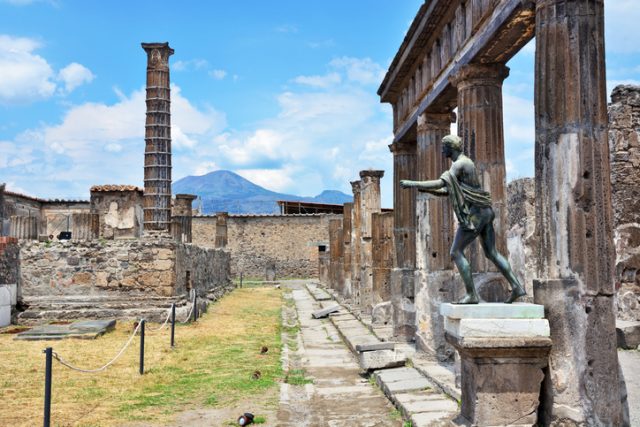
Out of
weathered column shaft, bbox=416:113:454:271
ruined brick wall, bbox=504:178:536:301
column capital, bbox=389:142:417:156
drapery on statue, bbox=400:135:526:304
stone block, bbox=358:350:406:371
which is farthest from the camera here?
column capital, bbox=389:142:417:156

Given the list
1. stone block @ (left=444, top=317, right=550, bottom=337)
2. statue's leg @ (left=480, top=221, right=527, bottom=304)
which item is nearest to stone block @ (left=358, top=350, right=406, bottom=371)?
statue's leg @ (left=480, top=221, right=527, bottom=304)

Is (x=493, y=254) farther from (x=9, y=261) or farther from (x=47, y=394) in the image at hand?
(x=9, y=261)

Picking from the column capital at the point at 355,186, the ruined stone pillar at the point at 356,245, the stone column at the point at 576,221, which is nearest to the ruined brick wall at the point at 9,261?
the ruined stone pillar at the point at 356,245

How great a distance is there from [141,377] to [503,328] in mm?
5379

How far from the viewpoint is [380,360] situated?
343 inches

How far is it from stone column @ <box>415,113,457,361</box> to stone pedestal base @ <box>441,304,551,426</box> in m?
4.08

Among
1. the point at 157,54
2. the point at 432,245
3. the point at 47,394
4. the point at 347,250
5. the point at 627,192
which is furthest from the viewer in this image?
the point at 347,250

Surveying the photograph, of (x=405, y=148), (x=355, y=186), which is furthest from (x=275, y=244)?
(x=405, y=148)

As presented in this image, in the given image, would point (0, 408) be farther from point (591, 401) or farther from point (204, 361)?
point (591, 401)

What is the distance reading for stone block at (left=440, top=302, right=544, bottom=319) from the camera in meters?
4.80

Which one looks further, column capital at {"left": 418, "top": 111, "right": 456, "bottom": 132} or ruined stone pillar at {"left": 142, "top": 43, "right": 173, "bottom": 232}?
ruined stone pillar at {"left": 142, "top": 43, "right": 173, "bottom": 232}

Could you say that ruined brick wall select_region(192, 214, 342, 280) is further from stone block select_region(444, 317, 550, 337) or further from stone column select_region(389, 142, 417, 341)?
stone block select_region(444, 317, 550, 337)

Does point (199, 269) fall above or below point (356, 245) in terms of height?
below

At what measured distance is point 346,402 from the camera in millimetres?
7383
